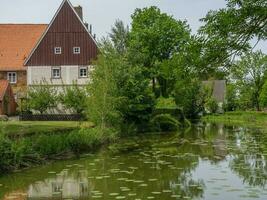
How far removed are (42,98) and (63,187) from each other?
32.6 metres

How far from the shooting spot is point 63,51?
5322 cm

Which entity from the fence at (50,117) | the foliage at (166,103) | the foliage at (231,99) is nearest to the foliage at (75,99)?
the fence at (50,117)

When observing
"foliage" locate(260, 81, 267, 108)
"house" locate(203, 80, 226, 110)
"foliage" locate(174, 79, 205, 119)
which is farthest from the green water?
A: "house" locate(203, 80, 226, 110)

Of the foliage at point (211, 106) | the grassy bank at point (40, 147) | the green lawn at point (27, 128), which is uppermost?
the foliage at point (211, 106)

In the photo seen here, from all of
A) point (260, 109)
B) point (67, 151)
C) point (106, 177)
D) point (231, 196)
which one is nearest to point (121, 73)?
point (67, 151)

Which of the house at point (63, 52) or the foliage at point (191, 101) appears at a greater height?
the house at point (63, 52)

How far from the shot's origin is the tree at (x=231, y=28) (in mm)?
8523

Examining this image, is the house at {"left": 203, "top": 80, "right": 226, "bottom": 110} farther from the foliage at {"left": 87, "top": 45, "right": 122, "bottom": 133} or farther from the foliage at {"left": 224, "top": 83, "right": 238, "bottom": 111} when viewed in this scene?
the foliage at {"left": 87, "top": 45, "right": 122, "bottom": 133}

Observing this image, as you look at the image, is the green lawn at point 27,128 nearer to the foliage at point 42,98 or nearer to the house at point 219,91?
the foliage at point 42,98

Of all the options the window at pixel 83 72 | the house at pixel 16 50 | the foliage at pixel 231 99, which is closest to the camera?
the window at pixel 83 72

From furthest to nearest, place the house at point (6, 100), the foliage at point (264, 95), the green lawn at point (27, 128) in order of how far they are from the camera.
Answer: the foliage at point (264, 95) → the house at point (6, 100) → the green lawn at point (27, 128)

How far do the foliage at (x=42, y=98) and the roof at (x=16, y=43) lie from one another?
6.51 m

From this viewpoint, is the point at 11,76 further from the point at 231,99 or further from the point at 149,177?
the point at 231,99

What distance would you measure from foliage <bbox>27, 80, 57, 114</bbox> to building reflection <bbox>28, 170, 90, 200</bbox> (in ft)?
95.8
